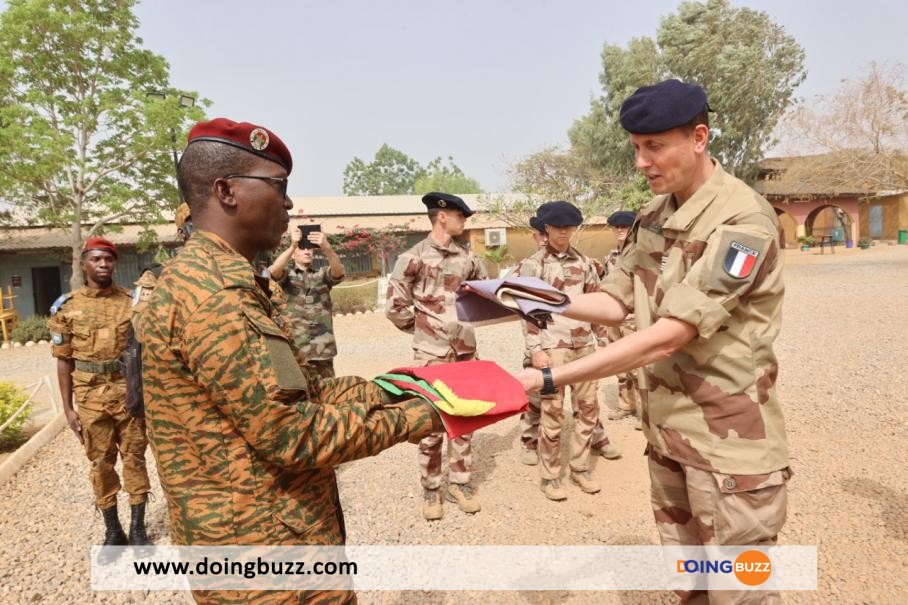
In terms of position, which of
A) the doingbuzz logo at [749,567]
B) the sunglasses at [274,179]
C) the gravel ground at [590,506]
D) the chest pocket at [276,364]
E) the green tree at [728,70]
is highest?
the green tree at [728,70]

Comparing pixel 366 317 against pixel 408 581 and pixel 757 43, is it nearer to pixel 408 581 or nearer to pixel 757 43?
pixel 408 581

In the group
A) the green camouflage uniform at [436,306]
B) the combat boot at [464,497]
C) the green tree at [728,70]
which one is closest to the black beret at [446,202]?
the green camouflage uniform at [436,306]

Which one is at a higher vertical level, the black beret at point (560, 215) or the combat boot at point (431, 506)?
the black beret at point (560, 215)

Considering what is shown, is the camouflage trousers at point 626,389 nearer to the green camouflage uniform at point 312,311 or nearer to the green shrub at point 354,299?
the green camouflage uniform at point 312,311

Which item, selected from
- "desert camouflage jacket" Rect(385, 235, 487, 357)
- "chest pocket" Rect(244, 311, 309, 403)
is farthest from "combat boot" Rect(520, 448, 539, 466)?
"chest pocket" Rect(244, 311, 309, 403)

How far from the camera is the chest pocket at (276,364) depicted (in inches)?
56.9

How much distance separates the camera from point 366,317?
16125 mm

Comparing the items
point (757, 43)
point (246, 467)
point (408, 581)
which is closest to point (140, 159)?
point (408, 581)

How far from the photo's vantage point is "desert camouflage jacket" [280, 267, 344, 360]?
547 cm

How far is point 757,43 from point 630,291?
105 ft

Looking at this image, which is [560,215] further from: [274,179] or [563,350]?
[274,179]

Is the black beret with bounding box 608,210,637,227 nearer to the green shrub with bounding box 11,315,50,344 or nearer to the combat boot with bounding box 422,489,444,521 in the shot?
the combat boot with bounding box 422,489,444,521

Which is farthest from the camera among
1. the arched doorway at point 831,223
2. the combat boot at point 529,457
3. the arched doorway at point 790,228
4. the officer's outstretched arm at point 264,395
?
the arched doorway at point 790,228

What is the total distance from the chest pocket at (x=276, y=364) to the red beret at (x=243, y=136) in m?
0.55
